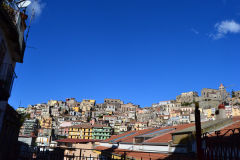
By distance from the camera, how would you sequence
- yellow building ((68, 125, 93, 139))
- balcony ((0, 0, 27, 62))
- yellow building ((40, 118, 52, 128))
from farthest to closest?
yellow building ((40, 118, 52, 128)) → yellow building ((68, 125, 93, 139)) → balcony ((0, 0, 27, 62))

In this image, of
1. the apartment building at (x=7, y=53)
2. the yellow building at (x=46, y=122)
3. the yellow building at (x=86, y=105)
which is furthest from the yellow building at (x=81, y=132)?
the apartment building at (x=7, y=53)

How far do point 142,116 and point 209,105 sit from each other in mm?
44690

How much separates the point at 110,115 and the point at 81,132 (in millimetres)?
54737

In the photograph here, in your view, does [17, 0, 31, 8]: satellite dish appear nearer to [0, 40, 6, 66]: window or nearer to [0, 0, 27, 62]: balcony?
[0, 0, 27, 62]: balcony

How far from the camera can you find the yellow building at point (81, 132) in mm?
88625

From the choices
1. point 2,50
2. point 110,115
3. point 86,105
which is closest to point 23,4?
point 2,50

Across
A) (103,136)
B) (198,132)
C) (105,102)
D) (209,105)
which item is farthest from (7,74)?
(105,102)

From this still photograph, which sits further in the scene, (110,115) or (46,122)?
(110,115)

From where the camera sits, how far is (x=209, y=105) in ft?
447

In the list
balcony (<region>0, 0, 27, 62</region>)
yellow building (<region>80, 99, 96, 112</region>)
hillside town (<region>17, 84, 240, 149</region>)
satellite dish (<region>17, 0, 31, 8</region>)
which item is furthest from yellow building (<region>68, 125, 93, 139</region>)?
satellite dish (<region>17, 0, 31, 8</region>)

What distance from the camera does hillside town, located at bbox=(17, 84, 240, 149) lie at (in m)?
91.7

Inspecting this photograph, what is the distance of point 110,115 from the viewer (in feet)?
470

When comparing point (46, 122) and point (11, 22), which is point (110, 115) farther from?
point (11, 22)

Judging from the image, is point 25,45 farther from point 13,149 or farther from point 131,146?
point 131,146
